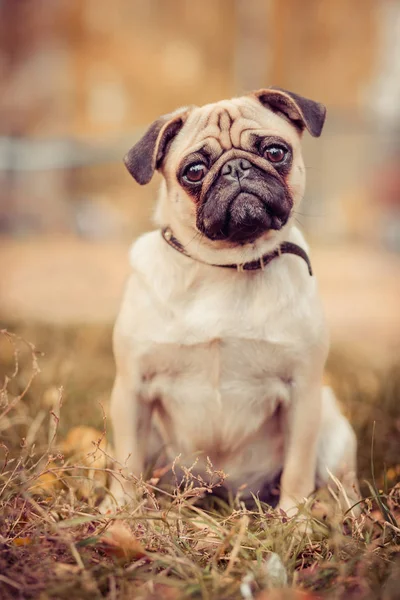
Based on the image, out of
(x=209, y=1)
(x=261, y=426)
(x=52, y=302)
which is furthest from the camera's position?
(x=209, y=1)

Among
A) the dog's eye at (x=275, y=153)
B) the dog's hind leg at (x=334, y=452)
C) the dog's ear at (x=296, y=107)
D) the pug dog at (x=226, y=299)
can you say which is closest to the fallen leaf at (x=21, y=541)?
the pug dog at (x=226, y=299)

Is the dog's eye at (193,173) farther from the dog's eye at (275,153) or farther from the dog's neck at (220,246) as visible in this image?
the dog's eye at (275,153)

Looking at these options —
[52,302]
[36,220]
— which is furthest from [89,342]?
[36,220]

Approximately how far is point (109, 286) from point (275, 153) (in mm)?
4718

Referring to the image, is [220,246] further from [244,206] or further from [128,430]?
[128,430]

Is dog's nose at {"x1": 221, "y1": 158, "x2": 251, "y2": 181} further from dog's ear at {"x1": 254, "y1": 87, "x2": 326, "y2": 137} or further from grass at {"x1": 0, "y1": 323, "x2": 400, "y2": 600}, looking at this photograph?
grass at {"x1": 0, "y1": 323, "x2": 400, "y2": 600}

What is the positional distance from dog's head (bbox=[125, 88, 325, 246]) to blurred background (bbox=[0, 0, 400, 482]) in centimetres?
590

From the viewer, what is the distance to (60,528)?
6.57 ft

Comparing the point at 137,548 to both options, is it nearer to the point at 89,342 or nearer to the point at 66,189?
the point at 89,342

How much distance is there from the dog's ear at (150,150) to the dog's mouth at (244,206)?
0.76 ft

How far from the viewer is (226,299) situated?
2492 millimetres

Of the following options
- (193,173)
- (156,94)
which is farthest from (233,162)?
(156,94)

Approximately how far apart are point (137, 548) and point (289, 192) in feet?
4.32

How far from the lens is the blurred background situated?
922cm
